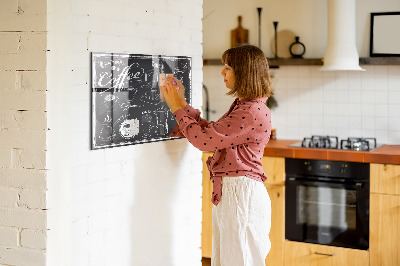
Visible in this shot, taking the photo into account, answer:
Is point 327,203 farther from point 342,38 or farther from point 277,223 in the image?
point 342,38

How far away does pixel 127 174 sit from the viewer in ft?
9.10

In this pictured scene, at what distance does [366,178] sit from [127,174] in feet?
6.68

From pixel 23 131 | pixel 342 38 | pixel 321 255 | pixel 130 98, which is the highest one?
pixel 342 38

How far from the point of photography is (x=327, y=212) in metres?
4.36

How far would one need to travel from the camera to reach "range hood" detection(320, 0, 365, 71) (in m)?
4.52

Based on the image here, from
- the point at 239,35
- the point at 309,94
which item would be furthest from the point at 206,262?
the point at 239,35

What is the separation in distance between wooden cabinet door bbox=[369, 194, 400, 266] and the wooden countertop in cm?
26

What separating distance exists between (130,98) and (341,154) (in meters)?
1.99

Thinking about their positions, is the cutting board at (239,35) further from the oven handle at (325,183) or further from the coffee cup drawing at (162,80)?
the coffee cup drawing at (162,80)

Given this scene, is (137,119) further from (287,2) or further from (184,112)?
(287,2)

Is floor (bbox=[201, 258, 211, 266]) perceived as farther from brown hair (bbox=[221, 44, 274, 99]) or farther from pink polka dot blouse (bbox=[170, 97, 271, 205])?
brown hair (bbox=[221, 44, 274, 99])

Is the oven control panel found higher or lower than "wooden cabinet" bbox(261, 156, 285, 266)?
higher

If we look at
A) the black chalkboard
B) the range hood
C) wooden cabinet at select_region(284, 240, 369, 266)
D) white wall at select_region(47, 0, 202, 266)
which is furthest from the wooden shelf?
the black chalkboard

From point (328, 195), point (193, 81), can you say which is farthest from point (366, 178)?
point (193, 81)
